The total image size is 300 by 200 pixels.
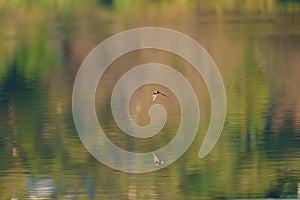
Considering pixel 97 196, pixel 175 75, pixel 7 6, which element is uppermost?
pixel 7 6

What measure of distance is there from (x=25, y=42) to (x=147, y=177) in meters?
9.79

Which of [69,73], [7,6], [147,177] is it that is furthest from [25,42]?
[147,177]

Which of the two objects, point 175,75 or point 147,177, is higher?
point 175,75

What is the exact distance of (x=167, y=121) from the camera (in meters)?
8.82

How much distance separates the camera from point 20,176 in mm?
7121

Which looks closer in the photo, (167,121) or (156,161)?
(156,161)

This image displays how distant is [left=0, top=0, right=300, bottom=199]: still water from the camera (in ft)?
22.1

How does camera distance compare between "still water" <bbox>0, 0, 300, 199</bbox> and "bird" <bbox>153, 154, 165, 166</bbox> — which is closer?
"still water" <bbox>0, 0, 300, 199</bbox>

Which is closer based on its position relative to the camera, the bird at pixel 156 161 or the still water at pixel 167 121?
the still water at pixel 167 121

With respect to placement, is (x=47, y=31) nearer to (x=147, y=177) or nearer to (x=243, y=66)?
(x=243, y=66)

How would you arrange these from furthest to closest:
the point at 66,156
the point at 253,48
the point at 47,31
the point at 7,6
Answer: the point at 7,6
the point at 47,31
the point at 253,48
the point at 66,156

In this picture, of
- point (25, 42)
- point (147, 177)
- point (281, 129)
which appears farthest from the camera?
point (25, 42)

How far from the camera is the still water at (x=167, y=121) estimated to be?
675 cm

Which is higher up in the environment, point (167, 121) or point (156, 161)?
point (167, 121)
